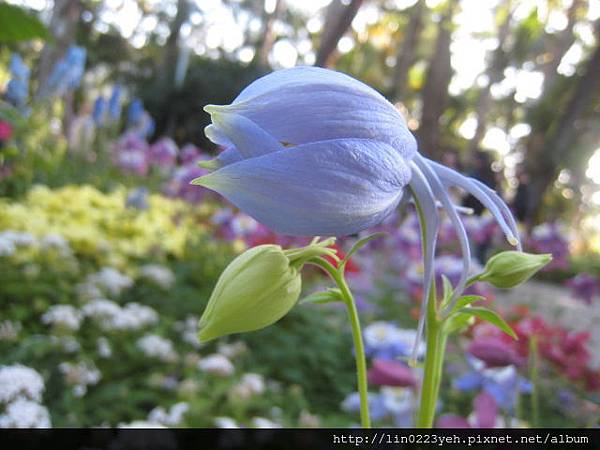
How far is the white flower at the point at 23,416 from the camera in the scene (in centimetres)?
119

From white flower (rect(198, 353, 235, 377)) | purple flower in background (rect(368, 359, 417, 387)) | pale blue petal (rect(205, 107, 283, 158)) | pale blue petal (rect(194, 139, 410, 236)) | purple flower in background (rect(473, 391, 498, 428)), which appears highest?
pale blue petal (rect(205, 107, 283, 158))

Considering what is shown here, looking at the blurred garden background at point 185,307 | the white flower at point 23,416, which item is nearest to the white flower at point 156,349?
the blurred garden background at point 185,307

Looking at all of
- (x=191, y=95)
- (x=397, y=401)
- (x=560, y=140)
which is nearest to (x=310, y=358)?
(x=397, y=401)

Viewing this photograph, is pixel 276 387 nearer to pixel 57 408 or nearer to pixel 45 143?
pixel 57 408

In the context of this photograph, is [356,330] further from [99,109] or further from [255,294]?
[99,109]

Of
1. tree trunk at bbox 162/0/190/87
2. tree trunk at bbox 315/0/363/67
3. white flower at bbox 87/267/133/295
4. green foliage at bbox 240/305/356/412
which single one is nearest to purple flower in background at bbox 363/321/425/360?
green foliage at bbox 240/305/356/412

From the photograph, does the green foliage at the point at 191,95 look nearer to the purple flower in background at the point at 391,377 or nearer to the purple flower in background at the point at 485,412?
the purple flower in background at the point at 391,377

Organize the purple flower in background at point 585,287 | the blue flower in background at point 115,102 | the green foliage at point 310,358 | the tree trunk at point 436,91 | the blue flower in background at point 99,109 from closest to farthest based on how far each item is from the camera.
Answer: the green foliage at point 310,358 → the purple flower in background at point 585,287 → the blue flower in background at point 99,109 → the blue flower in background at point 115,102 → the tree trunk at point 436,91

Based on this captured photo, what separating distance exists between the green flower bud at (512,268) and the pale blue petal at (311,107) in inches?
5.2

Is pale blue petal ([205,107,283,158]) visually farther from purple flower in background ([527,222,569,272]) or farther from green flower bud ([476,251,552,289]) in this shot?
purple flower in background ([527,222,569,272])

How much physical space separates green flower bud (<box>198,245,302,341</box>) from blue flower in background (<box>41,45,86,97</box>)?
4.95m

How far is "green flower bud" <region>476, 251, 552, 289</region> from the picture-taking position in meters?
0.43

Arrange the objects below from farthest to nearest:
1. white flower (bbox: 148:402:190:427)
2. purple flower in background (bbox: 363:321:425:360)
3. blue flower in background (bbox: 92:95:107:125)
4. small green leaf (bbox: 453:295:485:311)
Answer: blue flower in background (bbox: 92:95:107:125) → purple flower in background (bbox: 363:321:425:360) → white flower (bbox: 148:402:190:427) → small green leaf (bbox: 453:295:485:311)

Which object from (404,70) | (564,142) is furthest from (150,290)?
(404,70)
